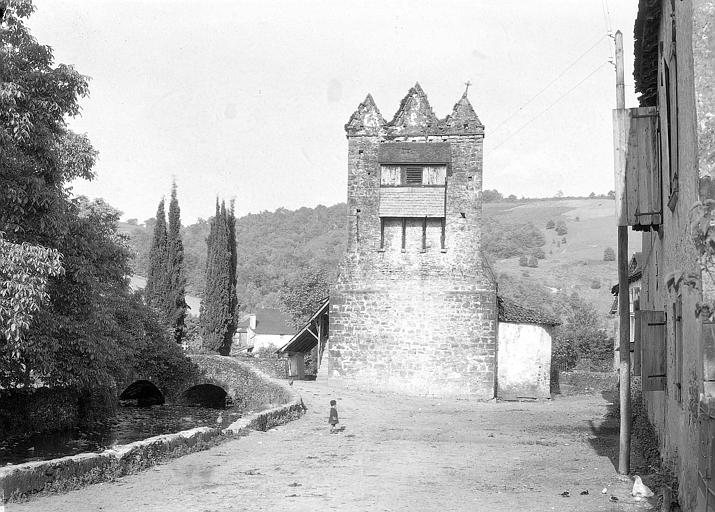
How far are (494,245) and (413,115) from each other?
84337 mm

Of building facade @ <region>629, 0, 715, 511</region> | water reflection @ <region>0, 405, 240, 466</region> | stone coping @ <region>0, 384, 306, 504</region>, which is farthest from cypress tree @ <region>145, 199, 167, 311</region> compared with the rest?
building facade @ <region>629, 0, 715, 511</region>

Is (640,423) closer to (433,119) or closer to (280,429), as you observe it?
(280,429)

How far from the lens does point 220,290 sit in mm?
50594

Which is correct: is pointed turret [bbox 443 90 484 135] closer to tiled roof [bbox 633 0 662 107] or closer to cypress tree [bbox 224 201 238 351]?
tiled roof [bbox 633 0 662 107]

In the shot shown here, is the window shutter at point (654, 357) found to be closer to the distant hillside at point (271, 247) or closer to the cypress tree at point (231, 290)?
the cypress tree at point (231, 290)

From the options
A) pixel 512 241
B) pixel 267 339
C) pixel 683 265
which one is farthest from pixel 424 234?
pixel 512 241

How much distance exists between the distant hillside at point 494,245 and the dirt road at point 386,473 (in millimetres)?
59177

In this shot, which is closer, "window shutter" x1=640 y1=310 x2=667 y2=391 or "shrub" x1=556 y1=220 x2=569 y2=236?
"window shutter" x1=640 y1=310 x2=667 y2=391

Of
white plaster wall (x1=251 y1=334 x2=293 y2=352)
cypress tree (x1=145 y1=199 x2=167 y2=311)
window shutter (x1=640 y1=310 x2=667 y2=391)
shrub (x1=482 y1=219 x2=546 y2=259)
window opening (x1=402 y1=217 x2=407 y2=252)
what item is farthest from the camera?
shrub (x1=482 y1=219 x2=546 y2=259)

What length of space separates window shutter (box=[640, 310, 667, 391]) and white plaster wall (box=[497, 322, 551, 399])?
67.6 feet

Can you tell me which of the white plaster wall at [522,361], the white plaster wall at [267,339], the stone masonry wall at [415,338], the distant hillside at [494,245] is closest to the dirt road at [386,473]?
the stone masonry wall at [415,338]

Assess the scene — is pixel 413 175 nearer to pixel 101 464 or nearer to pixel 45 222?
pixel 45 222

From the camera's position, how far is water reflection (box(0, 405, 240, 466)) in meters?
21.6

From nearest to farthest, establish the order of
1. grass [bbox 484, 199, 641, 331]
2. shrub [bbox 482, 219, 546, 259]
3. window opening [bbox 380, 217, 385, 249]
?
window opening [bbox 380, 217, 385, 249]
grass [bbox 484, 199, 641, 331]
shrub [bbox 482, 219, 546, 259]
